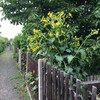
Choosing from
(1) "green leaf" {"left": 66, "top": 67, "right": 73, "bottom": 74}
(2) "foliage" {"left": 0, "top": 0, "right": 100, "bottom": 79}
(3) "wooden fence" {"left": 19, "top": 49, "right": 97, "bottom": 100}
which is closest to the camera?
(3) "wooden fence" {"left": 19, "top": 49, "right": 97, "bottom": 100}

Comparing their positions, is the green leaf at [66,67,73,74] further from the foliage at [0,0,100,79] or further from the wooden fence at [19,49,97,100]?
the wooden fence at [19,49,97,100]

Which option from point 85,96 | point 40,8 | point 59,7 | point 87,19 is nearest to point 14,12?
point 40,8

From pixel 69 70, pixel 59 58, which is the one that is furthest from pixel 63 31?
pixel 69 70

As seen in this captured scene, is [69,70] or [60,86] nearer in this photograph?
[60,86]

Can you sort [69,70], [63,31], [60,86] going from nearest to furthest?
[60,86] → [69,70] → [63,31]

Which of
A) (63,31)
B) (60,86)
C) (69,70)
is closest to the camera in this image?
(60,86)

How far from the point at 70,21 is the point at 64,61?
13.5 ft

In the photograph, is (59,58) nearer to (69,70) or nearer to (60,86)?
→ (69,70)

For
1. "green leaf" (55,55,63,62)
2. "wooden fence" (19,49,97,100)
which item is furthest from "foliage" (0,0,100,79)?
"wooden fence" (19,49,97,100)

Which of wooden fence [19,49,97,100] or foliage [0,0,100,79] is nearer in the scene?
wooden fence [19,49,97,100]

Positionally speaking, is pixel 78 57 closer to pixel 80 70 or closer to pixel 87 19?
pixel 80 70

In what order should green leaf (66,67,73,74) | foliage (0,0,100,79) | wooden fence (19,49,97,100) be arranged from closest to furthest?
wooden fence (19,49,97,100)
green leaf (66,67,73,74)
foliage (0,0,100,79)

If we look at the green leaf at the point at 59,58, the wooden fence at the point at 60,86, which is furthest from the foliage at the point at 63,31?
the wooden fence at the point at 60,86

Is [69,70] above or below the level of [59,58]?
below
